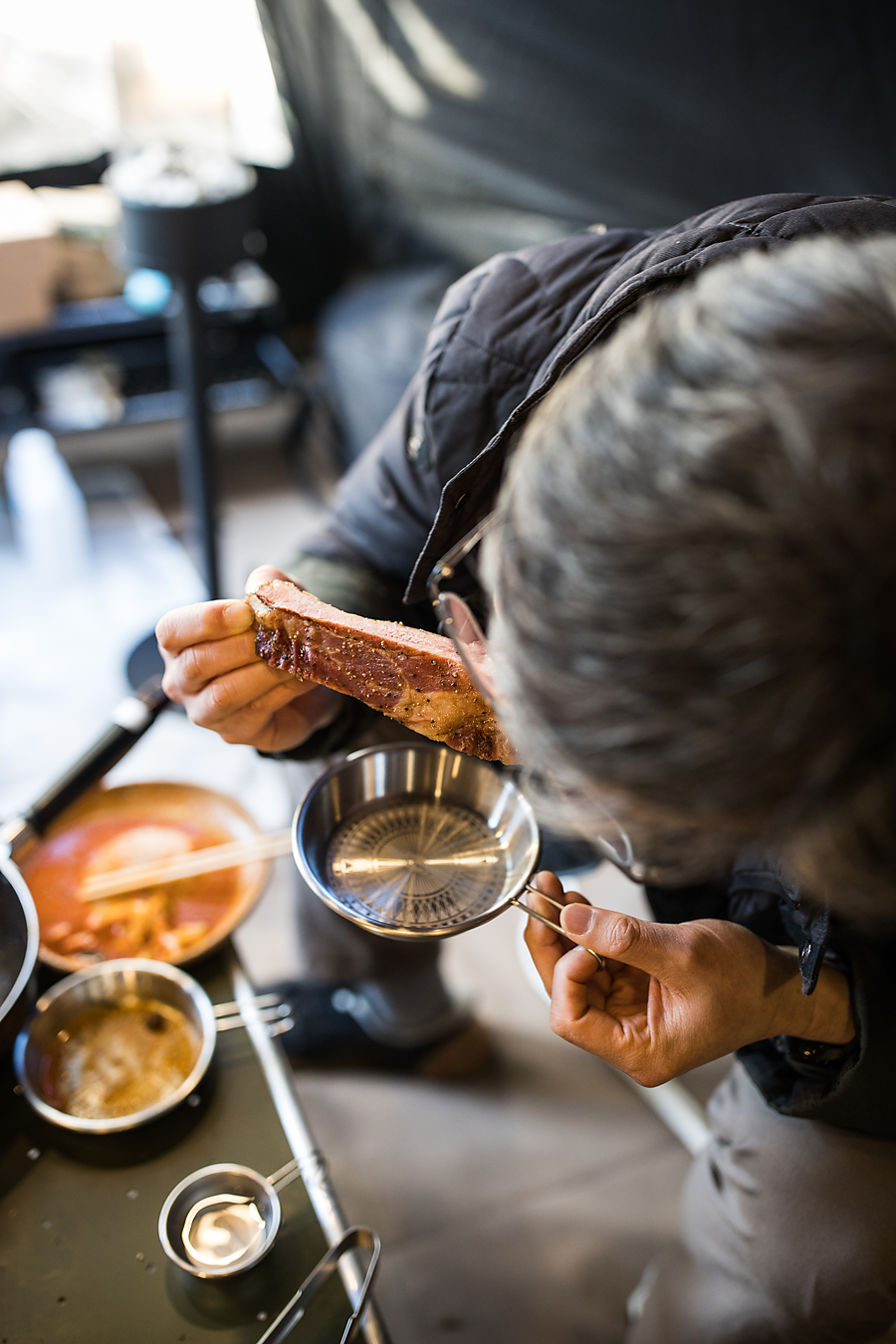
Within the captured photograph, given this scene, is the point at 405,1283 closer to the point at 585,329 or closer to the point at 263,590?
the point at 263,590

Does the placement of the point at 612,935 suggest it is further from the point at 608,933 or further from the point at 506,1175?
the point at 506,1175

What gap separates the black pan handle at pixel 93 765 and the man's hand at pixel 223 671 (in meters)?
0.17

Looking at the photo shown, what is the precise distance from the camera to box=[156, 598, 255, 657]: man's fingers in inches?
33.4

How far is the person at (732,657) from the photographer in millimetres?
427

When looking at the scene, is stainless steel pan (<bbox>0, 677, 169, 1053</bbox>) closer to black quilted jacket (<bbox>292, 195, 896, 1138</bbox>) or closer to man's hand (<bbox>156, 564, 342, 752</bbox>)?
man's hand (<bbox>156, 564, 342, 752</bbox>)

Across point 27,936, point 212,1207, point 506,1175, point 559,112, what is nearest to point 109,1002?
point 27,936

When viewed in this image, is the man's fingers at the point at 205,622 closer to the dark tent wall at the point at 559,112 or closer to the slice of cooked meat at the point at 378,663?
the slice of cooked meat at the point at 378,663

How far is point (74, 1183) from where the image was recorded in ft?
2.76

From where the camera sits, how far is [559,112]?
1837 millimetres

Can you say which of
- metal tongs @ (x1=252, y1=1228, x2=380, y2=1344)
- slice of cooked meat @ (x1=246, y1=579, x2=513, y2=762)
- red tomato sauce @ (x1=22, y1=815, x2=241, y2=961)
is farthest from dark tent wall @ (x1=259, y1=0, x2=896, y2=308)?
metal tongs @ (x1=252, y1=1228, x2=380, y2=1344)

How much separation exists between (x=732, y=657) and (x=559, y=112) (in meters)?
1.82

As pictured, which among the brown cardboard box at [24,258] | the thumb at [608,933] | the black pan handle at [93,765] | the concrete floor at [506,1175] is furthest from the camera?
the brown cardboard box at [24,258]

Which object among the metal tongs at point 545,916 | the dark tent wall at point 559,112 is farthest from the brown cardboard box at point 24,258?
the metal tongs at point 545,916

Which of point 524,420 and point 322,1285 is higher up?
point 524,420
